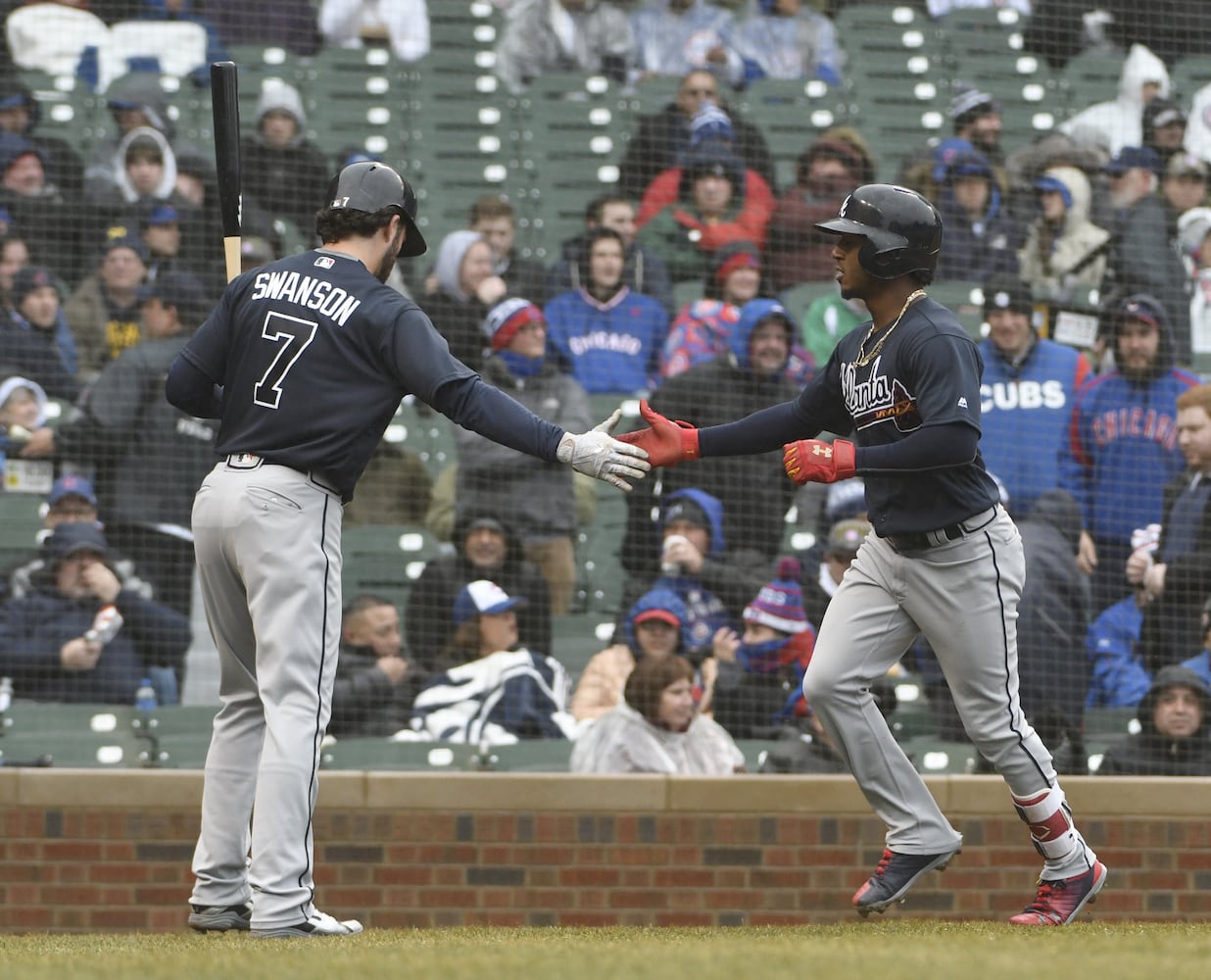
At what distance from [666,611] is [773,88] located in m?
3.85

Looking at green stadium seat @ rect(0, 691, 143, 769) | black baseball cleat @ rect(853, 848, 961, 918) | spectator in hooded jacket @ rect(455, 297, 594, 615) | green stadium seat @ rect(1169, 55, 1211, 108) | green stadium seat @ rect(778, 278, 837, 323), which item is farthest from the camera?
green stadium seat @ rect(1169, 55, 1211, 108)

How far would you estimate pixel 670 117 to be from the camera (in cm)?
934

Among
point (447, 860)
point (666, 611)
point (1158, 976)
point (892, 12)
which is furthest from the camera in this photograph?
point (892, 12)

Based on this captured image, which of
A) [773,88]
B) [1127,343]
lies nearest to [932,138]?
[773,88]

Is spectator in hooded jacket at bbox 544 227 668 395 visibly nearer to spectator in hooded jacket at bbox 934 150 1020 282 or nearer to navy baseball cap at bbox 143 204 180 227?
spectator in hooded jacket at bbox 934 150 1020 282

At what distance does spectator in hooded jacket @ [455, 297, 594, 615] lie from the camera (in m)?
7.82

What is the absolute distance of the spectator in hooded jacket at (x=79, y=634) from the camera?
23.7 ft

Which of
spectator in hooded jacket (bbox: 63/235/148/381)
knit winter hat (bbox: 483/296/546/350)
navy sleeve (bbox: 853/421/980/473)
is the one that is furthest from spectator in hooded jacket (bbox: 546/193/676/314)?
navy sleeve (bbox: 853/421/980/473)

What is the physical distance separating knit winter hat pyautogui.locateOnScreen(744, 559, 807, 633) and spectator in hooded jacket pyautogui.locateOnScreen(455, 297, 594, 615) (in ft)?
2.74

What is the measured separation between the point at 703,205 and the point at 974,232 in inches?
56.4

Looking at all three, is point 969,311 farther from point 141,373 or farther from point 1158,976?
point 1158,976

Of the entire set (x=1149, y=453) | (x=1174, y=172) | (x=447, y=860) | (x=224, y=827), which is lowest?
(x=447, y=860)

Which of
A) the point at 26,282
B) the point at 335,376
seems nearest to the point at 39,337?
the point at 26,282

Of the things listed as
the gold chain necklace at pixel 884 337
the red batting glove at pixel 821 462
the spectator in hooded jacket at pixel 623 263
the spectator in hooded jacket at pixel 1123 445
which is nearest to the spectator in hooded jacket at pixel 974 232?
the spectator in hooded jacket at pixel 1123 445
